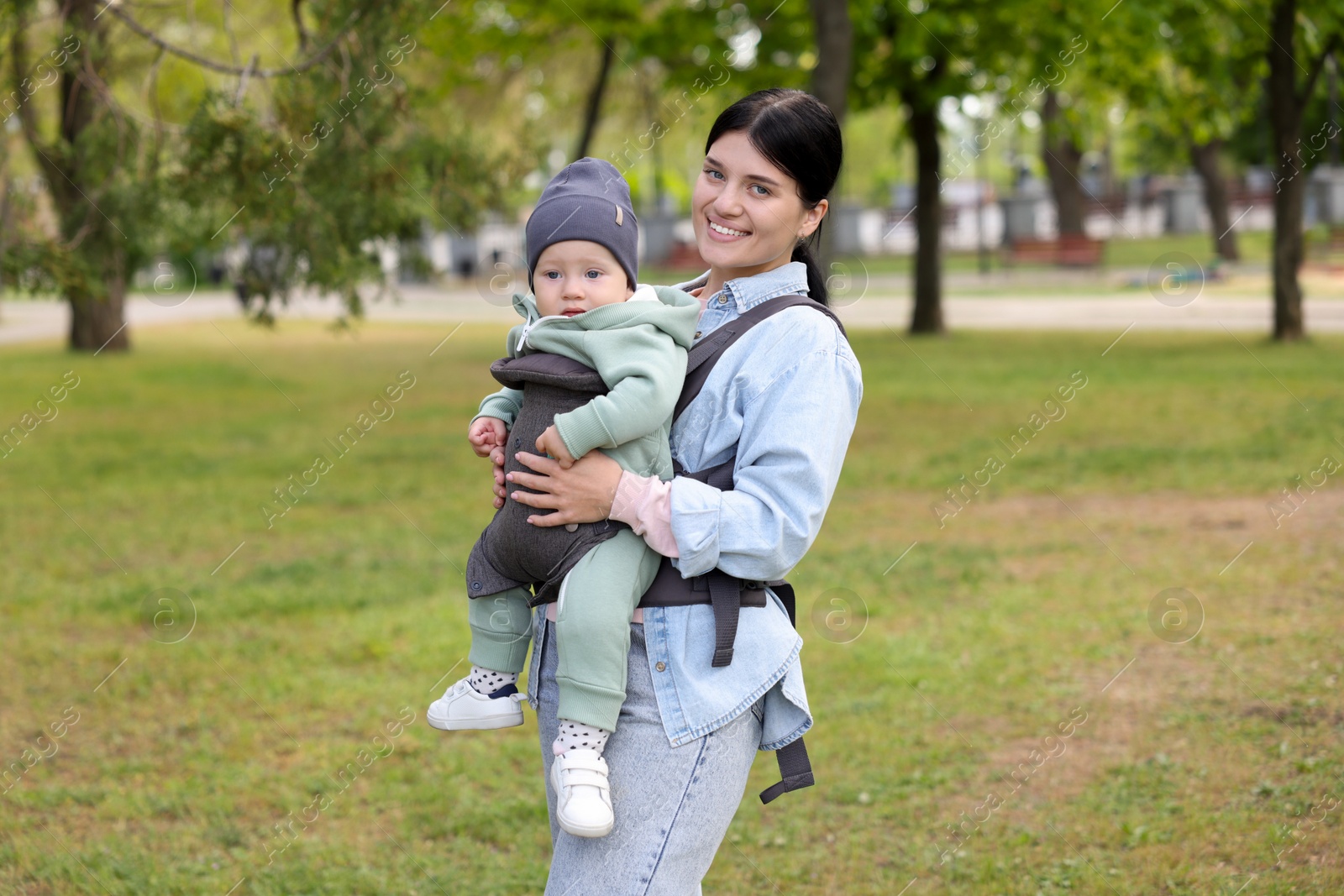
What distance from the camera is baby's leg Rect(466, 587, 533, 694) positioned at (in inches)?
95.5

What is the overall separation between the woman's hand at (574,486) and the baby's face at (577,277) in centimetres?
26

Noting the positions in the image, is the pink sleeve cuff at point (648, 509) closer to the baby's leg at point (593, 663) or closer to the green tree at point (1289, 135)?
the baby's leg at point (593, 663)

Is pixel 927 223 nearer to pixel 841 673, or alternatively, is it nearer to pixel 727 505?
pixel 841 673

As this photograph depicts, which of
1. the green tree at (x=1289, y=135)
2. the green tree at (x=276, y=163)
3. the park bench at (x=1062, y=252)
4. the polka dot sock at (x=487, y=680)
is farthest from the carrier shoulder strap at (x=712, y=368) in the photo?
the park bench at (x=1062, y=252)

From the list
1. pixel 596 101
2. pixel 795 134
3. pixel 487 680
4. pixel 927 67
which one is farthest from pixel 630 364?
pixel 596 101

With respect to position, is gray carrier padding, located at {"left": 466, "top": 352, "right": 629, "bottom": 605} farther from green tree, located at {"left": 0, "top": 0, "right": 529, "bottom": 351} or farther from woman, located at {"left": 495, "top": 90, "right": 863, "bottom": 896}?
green tree, located at {"left": 0, "top": 0, "right": 529, "bottom": 351}

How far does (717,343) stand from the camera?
223 cm

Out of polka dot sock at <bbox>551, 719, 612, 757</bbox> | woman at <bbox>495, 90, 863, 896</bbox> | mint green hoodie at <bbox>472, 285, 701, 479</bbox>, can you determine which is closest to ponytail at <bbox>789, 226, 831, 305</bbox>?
woman at <bbox>495, 90, 863, 896</bbox>

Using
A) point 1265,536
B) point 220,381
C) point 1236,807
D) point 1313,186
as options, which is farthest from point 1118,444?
point 1313,186

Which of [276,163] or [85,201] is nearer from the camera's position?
[276,163]

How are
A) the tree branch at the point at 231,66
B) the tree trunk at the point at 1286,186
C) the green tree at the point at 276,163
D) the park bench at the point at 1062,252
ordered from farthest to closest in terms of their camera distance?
the park bench at the point at 1062,252, the tree trunk at the point at 1286,186, the green tree at the point at 276,163, the tree branch at the point at 231,66

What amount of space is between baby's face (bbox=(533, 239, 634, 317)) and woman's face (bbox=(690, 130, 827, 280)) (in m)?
0.18

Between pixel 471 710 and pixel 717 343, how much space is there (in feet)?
2.72

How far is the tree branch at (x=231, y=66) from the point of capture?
648cm
